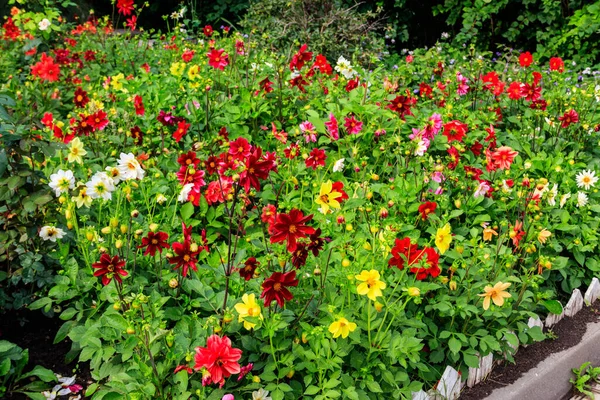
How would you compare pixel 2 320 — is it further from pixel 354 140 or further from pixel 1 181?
pixel 354 140

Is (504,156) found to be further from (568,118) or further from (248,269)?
(248,269)

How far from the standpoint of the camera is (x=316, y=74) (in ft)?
14.3

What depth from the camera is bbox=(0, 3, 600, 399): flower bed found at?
2027mm

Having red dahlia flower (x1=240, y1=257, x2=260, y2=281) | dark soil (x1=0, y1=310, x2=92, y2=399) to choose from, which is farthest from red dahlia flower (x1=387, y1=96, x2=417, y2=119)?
dark soil (x1=0, y1=310, x2=92, y2=399)

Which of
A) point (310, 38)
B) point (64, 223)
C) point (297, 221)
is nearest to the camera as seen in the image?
point (297, 221)

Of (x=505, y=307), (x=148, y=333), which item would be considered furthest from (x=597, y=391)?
(x=148, y=333)

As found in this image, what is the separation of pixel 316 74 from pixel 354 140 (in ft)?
3.44

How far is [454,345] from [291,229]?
2.84ft

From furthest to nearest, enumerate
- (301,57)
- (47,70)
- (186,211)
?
(47,70) → (301,57) → (186,211)

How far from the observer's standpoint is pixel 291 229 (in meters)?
1.88

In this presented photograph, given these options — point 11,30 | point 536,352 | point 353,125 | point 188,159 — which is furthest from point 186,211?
point 11,30

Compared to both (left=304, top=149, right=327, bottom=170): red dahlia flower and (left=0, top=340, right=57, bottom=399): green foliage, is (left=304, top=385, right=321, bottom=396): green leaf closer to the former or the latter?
(left=0, top=340, right=57, bottom=399): green foliage

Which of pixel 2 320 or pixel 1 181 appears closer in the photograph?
pixel 1 181

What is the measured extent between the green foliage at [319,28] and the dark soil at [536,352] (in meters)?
3.40
